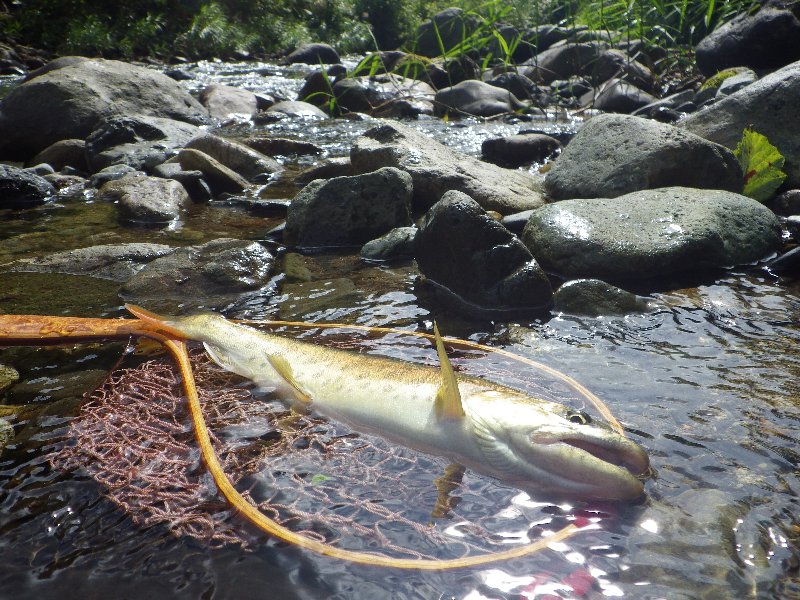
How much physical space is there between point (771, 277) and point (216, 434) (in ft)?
16.6

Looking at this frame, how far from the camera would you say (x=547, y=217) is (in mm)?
6789

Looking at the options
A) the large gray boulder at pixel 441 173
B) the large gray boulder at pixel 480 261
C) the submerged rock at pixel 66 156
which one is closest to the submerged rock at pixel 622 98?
the large gray boulder at pixel 441 173

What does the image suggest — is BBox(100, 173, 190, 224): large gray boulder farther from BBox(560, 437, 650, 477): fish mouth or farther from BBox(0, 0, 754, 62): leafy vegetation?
BBox(0, 0, 754, 62): leafy vegetation

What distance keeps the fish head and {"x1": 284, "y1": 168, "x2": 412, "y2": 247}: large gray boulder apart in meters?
4.84

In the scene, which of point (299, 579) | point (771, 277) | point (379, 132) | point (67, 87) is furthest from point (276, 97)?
point (299, 579)

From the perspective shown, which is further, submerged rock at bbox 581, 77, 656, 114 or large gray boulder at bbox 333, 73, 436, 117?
large gray boulder at bbox 333, 73, 436, 117

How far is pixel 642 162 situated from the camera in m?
7.94

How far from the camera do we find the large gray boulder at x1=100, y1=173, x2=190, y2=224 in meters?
8.85

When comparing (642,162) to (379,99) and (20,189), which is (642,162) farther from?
(379,99)

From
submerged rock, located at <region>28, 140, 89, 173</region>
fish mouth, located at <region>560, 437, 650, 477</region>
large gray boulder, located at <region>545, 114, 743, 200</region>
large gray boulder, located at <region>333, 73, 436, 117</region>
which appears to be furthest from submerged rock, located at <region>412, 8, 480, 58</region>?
fish mouth, located at <region>560, 437, 650, 477</region>

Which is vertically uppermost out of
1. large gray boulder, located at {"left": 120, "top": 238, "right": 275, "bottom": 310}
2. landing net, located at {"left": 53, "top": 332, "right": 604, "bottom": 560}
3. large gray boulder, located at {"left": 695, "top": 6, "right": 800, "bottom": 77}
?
large gray boulder, located at {"left": 695, "top": 6, "right": 800, "bottom": 77}

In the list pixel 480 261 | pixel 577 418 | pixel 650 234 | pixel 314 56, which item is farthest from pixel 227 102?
pixel 577 418

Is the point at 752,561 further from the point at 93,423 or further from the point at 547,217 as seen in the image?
the point at 547,217

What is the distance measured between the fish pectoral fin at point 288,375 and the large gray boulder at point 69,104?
11251 mm
